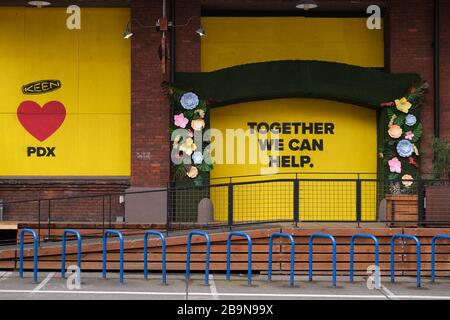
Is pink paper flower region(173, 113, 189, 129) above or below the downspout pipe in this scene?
below

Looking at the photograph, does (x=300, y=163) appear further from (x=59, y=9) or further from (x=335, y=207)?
(x=59, y=9)

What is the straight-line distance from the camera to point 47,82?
21.2 metres

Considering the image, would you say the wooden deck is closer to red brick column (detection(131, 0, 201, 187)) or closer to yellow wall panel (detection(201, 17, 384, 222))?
red brick column (detection(131, 0, 201, 187))

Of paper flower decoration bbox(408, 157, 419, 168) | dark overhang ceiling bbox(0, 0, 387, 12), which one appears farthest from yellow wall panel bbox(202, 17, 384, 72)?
paper flower decoration bbox(408, 157, 419, 168)

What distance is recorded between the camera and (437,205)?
17.2 metres

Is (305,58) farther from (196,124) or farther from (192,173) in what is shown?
(192,173)

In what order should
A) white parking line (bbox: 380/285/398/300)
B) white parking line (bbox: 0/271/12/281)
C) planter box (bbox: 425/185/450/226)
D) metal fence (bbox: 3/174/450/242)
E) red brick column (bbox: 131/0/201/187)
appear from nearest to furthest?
white parking line (bbox: 380/285/398/300) → white parking line (bbox: 0/271/12/281) → planter box (bbox: 425/185/450/226) → metal fence (bbox: 3/174/450/242) → red brick column (bbox: 131/0/201/187)

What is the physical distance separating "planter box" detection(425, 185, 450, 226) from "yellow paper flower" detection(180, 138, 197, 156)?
5.80m

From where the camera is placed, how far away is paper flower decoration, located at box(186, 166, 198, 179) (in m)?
20.4

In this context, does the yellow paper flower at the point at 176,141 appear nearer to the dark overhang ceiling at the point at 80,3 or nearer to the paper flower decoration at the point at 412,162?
the dark overhang ceiling at the point at 80,3

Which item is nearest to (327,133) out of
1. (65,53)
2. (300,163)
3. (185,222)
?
(300,163)

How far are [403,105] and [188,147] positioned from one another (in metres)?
5.20

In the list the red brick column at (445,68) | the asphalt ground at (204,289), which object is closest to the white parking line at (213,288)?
the asphalt ground at (204,289)

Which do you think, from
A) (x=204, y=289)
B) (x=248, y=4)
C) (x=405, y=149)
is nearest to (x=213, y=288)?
(x=204, y=289)
